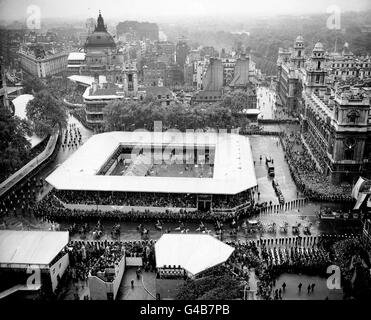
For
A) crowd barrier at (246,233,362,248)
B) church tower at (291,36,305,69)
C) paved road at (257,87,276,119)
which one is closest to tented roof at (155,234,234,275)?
crowd barrier at (246,233,362,248)

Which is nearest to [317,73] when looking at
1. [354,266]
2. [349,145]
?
[349,145]

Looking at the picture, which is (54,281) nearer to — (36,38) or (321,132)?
(321,132)

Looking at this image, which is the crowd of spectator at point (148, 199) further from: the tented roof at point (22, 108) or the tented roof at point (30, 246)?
the tented roof at point (22, 108)

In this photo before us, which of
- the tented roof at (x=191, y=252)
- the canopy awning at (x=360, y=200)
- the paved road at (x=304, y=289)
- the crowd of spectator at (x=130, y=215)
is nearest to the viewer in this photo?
the paved road at (x=304, y=289)

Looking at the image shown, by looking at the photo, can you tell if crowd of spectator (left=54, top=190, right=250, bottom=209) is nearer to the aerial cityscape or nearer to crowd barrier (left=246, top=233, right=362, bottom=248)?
the aerial cityscape

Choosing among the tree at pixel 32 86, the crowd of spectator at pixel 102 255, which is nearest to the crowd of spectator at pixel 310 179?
the crowd of spectator at pixel 102 255

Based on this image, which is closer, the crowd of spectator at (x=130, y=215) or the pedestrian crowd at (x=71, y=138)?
the crowd of spectator at (x=130, y=215)
